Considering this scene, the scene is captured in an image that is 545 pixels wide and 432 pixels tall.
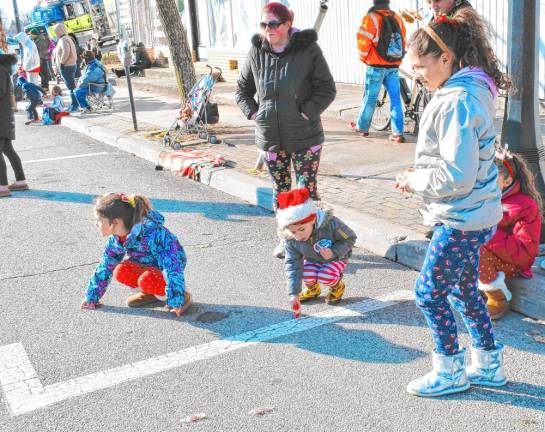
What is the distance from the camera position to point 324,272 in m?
4.47

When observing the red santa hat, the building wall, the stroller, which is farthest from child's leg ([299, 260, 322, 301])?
the stroller

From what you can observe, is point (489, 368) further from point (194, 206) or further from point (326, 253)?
point (194, 206)

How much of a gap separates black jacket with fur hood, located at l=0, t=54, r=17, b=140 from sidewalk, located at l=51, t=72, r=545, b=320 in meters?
2.15

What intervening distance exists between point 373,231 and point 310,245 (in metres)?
1.30

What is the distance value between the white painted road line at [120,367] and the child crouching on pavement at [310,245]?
169mm

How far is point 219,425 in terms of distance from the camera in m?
3.21

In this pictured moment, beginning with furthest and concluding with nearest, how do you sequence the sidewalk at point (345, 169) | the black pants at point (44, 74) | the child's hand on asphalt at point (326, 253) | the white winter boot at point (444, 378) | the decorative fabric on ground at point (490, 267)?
the black pants at point (44, 74) < the sidewalk at point (345, 169) < the child's hand on asphalt at point (326, 253) < the decorative fabric on ground at point (490, 267) < the white winter boot at point (444, 378)

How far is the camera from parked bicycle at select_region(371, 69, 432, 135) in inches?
354

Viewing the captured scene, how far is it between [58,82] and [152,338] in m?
21.3

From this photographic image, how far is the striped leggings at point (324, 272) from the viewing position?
176 inches

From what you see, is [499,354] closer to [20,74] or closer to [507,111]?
[507,111]

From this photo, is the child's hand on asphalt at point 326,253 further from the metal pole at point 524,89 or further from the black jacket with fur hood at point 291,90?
the metal pole at point 524,89

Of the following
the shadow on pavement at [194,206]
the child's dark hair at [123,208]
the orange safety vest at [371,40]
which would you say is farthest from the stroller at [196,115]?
the child's dark hair at [123,208]

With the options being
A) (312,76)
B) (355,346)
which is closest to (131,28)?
(312,76)
